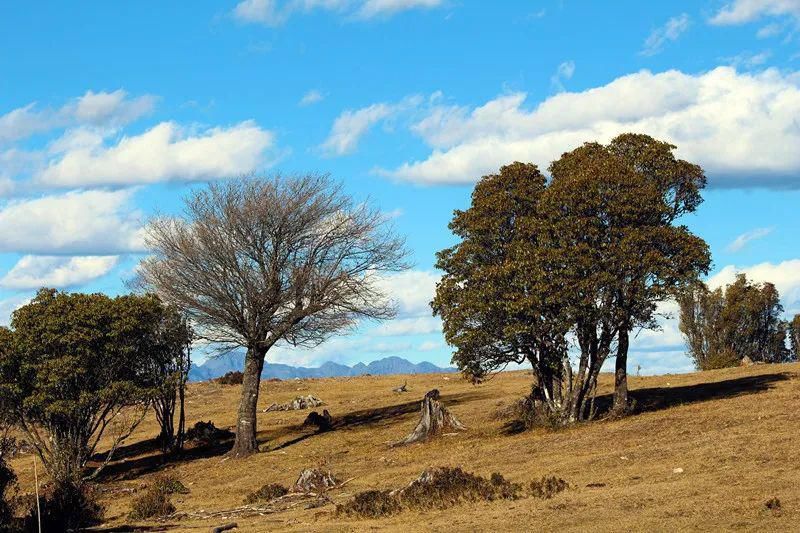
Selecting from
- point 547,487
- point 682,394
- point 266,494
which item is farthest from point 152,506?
point 682,394

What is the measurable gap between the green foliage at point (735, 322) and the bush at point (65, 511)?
60692 mm

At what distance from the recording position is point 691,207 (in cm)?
3903

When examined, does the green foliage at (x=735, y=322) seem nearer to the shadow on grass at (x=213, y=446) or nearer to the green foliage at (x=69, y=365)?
the shadow on grass at (x=213, y=446)

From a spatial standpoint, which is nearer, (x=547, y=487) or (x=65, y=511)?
(x=547, y=487)

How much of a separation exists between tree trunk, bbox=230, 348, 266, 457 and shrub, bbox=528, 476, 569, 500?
64.5ft

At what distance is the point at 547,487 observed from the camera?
2506 cm

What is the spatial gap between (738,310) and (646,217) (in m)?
47.7

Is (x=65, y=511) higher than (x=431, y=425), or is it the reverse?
(x=431, y=425)

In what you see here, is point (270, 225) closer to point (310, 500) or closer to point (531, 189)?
point (531, 189)

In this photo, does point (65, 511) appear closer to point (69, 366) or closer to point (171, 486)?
point (171, 486)

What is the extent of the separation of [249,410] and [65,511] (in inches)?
592

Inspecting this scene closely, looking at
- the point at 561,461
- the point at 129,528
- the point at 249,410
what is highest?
the point at 249,410

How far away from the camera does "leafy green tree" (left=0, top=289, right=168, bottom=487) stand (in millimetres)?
37812

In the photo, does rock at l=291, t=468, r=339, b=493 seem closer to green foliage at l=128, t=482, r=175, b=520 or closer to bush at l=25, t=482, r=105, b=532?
green foliage at l=128, t=482, r=175, b=520
